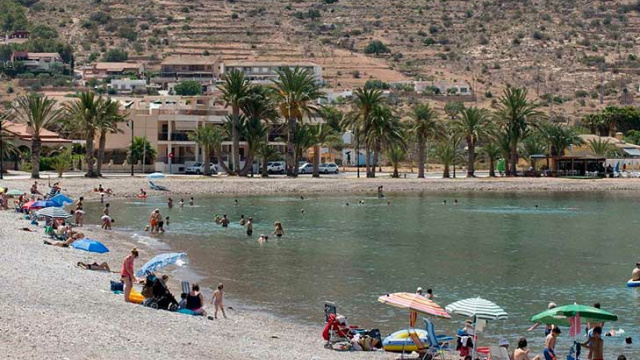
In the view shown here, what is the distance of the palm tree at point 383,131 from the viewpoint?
268ft

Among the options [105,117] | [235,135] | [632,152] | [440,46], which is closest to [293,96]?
[235,135]

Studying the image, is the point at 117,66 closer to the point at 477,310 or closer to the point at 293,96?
the point at 293,96

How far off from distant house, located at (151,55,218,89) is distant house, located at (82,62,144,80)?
18.7ft

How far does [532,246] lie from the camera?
45969mm

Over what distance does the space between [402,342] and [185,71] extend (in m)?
141

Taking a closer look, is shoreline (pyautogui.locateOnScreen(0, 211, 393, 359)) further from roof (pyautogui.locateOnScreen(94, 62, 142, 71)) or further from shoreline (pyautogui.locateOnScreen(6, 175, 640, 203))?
roof (pyautogui.locateOnScreen(94, 62, 142, 71))

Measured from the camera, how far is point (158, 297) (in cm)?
2516

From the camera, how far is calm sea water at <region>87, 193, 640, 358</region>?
2970cm

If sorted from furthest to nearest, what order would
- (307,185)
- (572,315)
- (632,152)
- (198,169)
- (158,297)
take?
(632,152) < (198,169) < (307,185) < (158,297) < (572,315)

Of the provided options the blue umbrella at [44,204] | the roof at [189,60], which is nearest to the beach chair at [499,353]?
the blue umbrella at [44,204]

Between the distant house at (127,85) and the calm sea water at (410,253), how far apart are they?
84789 millimetres

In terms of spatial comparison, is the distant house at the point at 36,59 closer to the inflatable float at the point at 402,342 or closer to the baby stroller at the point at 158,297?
the baby stroller at the point at 158,297

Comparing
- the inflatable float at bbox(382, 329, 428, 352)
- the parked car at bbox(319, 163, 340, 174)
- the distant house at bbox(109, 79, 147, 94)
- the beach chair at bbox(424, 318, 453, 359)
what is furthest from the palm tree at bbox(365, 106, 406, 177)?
the distant house at bbox(109, 79, 147, 94)

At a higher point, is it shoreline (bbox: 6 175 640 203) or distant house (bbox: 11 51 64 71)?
distant house (bbox: 11 51 64 71)
